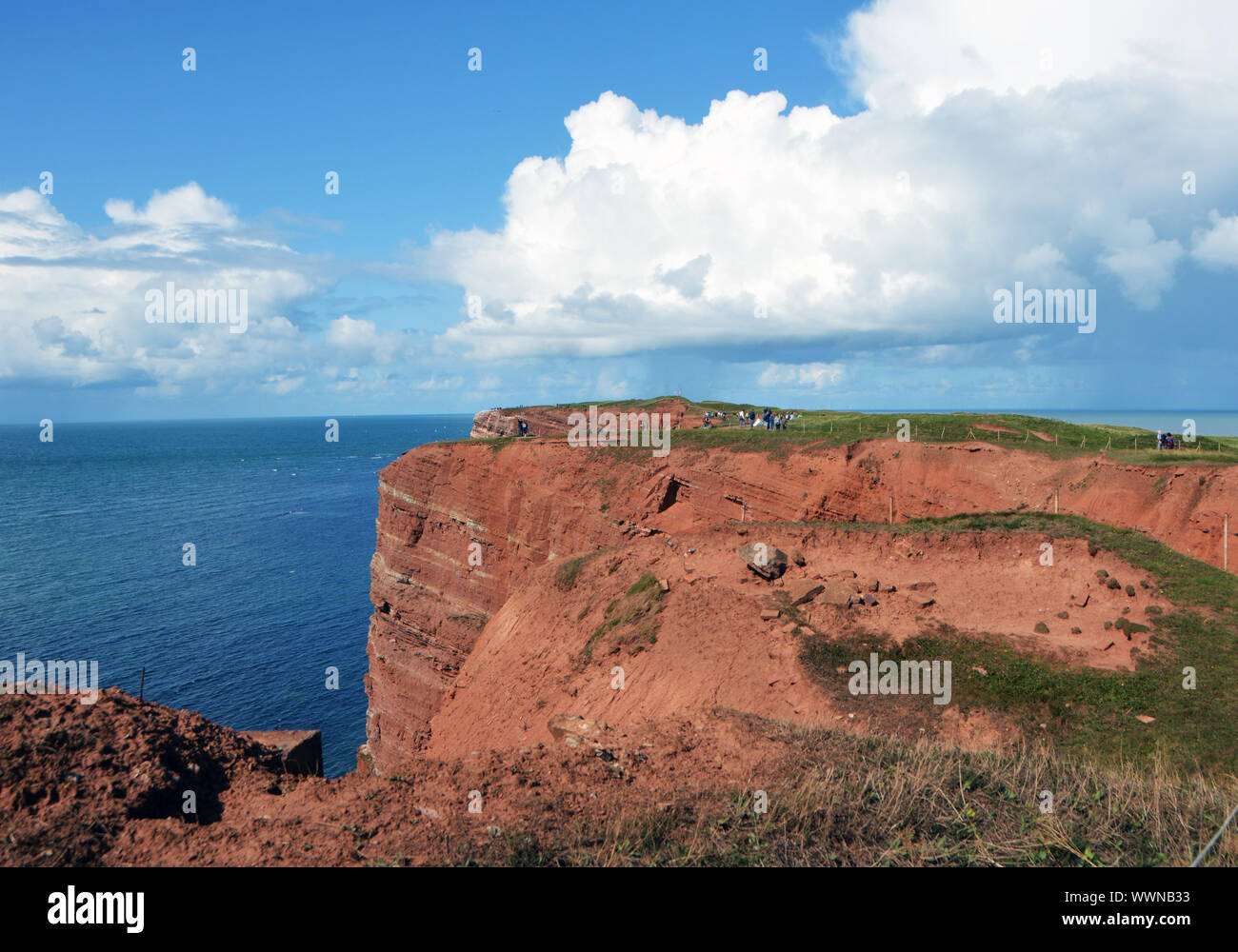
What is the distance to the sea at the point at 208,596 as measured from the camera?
43656mm

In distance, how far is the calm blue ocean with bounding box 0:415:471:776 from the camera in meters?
43.8

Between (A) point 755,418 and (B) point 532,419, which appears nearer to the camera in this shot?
(A) point 755,418

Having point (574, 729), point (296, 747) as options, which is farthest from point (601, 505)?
point (296, 747)

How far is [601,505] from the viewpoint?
1366 inches

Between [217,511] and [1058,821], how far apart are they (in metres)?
111

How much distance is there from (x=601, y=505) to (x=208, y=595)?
4472 centimetres

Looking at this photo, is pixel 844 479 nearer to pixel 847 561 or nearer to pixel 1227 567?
pixel 847 561

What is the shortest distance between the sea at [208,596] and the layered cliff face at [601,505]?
6183 mm

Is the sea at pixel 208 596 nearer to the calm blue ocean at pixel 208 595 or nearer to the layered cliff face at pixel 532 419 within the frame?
the calm blue ocean at pixel 208 595

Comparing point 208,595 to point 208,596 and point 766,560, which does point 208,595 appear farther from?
point 766,560

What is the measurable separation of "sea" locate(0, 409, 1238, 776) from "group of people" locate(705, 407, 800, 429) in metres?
30.8

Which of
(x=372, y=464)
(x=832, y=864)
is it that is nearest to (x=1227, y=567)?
(x=832, y=864)

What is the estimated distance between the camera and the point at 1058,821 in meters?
9.14

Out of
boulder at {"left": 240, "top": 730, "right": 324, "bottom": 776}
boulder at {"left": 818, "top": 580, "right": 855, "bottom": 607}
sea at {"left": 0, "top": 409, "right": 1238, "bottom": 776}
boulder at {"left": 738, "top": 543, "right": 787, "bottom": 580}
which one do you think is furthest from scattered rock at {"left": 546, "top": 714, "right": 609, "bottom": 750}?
sea at {"left": 0, "top": 409, "right": 1238, "bottom": 776}
